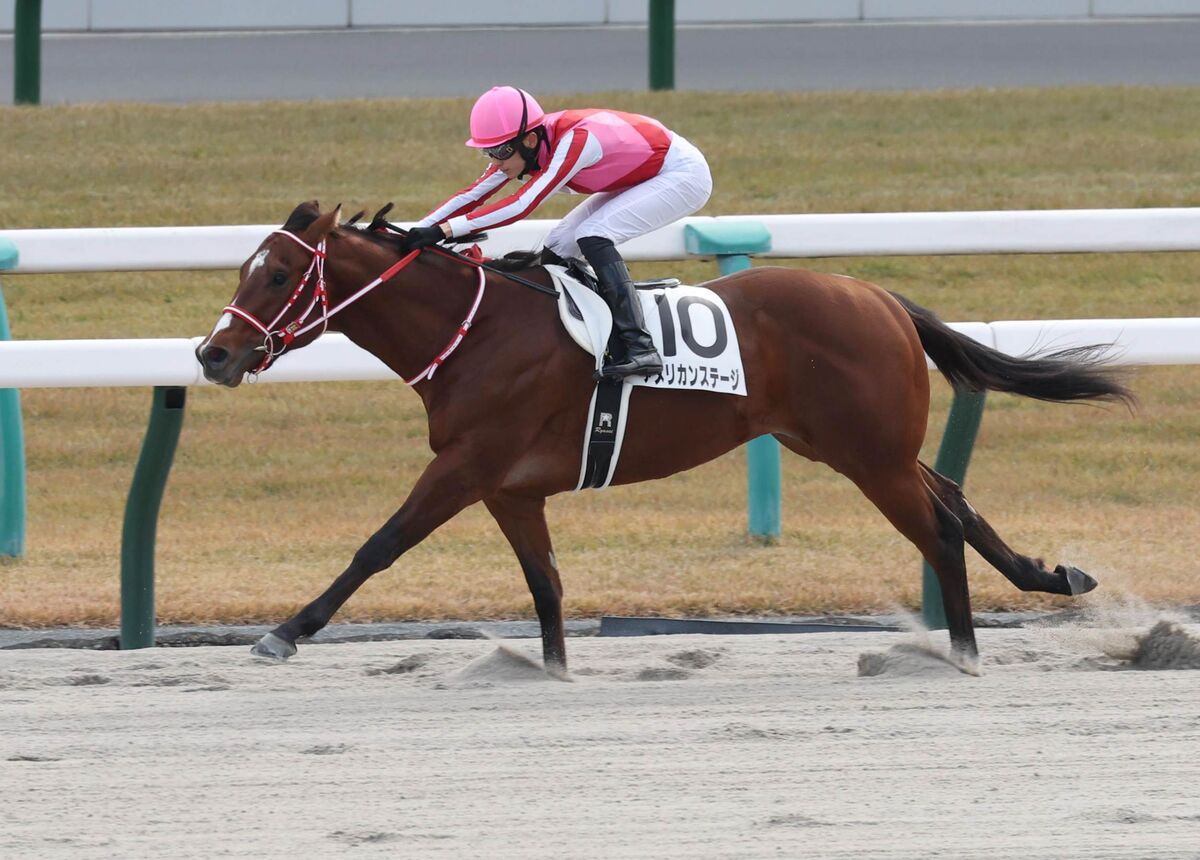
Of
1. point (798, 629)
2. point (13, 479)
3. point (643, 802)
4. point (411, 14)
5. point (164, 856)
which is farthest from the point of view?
point (411, 14)

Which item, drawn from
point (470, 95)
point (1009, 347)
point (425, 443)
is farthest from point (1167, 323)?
point (470, 95)

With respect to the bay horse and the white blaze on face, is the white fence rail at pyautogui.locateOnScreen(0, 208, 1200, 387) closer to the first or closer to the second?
the bay horse

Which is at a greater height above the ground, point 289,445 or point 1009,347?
point 1009,347

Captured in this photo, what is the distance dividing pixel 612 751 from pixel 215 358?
4.90 ft

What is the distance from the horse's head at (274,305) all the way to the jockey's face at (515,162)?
523mm

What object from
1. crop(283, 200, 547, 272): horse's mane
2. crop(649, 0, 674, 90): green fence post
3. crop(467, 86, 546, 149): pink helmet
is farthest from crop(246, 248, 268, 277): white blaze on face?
crop(649, 0, 674, 90): green fence post

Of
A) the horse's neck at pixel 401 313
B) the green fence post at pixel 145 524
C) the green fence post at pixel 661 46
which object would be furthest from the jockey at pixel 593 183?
the green fence post at pixel 661 46

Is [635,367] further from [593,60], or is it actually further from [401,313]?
[593,60]

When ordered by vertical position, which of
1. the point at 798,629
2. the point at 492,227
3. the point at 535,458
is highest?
the point at 492,227

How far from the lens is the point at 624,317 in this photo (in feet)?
16.8

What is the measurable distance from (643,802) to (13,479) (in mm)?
3351

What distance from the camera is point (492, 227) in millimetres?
5164

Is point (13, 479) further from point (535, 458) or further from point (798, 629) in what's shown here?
point (798, 629)

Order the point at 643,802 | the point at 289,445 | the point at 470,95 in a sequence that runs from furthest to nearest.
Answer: the point at 470,95, the point at 289,445, the point at 643,802
